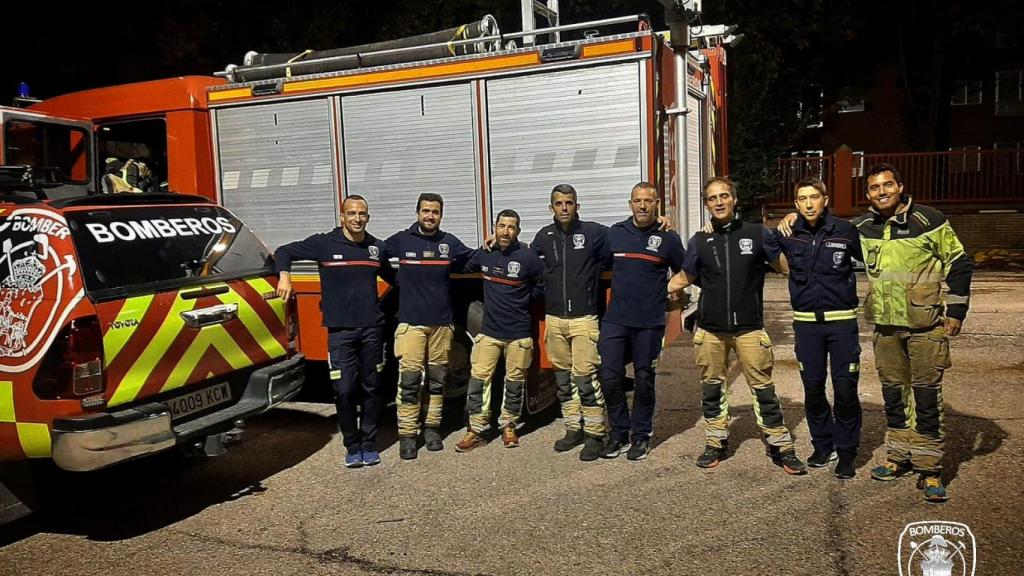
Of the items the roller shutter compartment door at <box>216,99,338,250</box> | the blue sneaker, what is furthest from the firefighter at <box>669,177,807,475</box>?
the roller shutter compartment door at <box>216,99,338,250</box>

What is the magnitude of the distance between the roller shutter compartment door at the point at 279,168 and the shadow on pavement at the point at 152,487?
1768 millimetres

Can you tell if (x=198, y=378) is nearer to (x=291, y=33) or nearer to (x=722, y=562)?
(x=722, y=562)

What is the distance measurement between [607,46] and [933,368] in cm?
291

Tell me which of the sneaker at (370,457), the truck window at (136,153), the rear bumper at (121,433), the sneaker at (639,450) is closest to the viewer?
the rear bumper at (121,433)

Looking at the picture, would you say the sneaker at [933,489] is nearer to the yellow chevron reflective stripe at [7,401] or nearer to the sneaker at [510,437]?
the sneaker at [510,437]

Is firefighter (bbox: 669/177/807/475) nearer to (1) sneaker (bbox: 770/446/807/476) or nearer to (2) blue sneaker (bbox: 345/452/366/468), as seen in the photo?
(1) sneaker (bbox: 770/446/807/476)

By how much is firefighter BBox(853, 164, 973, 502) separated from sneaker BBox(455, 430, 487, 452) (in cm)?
256

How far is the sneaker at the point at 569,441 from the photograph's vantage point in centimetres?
564

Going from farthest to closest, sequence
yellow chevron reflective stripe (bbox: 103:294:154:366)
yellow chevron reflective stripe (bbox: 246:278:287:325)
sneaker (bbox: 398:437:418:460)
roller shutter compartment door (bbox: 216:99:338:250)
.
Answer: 1. roller shutter compartment door (bbox: 216:99:338:250)
2. sneaker (bbox: 398:437:418:460)
3. yellow chevron reflective stripe (bbox: 246:278:287:325)
4. yellow chevron reflective stripe (bbox: 103:294:154:366)

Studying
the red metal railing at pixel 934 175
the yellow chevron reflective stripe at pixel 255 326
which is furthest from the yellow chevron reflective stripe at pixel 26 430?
the red metal railing at pixel 934 175

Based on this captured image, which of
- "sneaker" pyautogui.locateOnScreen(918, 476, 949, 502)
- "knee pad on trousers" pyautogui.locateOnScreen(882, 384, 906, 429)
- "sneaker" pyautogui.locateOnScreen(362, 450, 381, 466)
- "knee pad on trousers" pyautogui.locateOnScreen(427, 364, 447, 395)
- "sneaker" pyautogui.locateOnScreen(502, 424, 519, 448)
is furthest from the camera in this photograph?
"sneaker" pyautogui.locateOnScreen(502, 424, 519, 448)

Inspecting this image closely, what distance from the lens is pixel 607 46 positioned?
5.68 m

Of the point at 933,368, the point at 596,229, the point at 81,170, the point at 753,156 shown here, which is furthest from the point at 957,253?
the point at 753,156

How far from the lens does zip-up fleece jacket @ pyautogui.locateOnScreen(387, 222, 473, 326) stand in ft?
18.3
